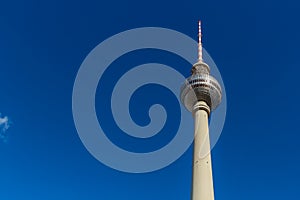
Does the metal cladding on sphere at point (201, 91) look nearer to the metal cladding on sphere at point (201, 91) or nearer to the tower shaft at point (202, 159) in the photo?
the metal cladding on sphere at point (201, 91)

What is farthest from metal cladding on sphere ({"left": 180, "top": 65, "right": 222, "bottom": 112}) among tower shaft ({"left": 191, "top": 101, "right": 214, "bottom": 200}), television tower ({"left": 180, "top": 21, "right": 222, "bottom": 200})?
tower shaft ({"left": 191, "top": 101, "right": 214, "bottom": 200})

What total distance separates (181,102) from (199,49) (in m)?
14.5

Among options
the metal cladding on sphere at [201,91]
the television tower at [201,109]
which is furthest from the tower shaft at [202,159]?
the metal cladding on sphere at [201,91]

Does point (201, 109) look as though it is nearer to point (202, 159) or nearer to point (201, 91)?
point (201, 91)

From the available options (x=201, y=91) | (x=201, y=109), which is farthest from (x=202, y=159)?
(x=201, y=91)

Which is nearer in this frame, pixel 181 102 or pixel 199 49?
pixel 181 102

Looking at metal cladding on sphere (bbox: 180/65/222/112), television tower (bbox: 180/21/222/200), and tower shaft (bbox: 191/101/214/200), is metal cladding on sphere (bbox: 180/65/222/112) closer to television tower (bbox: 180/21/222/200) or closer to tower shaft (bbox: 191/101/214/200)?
television tower (bbox: 180/21/222/200)

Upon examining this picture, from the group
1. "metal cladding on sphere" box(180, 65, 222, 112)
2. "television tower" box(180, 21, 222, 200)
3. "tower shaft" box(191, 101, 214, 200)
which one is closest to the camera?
"tower shaft" box(191, 101, 214, 200)

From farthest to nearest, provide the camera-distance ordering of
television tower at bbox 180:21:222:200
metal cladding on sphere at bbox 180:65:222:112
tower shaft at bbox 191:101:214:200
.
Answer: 1. metal cladding on sphere at bbox 180:65:222:112
2. television tower at bbox 180:21:222:200
3. tower shaft at bbox 191:101:214:200

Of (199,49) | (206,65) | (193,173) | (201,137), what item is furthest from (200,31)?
(193,173)

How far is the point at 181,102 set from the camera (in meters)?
71.0

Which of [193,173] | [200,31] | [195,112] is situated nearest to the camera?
[193,173]

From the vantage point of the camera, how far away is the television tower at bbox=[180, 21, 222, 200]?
1966 inches

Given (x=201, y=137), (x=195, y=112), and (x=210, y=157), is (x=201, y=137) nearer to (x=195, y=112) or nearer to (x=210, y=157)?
(x=210, y=157)
